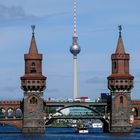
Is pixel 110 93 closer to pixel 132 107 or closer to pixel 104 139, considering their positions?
pixel 132 107

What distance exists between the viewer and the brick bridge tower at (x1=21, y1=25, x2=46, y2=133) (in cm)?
17625

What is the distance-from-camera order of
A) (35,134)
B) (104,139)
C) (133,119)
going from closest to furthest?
1. (104,139)
2. (35,134)
3. (133,119)

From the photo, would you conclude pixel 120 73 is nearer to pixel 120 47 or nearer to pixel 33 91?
pixel 120 47

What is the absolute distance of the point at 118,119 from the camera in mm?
177875

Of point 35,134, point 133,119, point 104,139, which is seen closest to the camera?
point 104,139

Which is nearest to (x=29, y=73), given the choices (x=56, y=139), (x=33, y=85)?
(x=33, y=85)

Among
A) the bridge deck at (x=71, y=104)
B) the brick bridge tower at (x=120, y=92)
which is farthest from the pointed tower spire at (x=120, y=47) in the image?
the bridge deck at (x=71, y=104)

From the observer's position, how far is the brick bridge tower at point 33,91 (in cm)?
17625

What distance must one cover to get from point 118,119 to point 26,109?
17.0m

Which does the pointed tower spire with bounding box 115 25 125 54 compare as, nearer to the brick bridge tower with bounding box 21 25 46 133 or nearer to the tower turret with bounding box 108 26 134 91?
the tower turret with bounding box 108 26 134 91

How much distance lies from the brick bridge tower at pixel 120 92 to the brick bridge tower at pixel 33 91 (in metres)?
12.9

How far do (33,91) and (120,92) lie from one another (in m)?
16.0

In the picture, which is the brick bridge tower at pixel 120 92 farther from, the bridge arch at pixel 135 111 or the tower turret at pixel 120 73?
the bridge arch at pixel 135 111

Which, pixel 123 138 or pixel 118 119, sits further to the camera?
pixel 118 119
